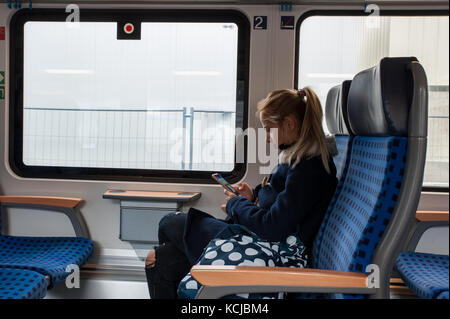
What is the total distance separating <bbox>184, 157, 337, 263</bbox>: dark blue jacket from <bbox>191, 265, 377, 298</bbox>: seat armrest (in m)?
0.26

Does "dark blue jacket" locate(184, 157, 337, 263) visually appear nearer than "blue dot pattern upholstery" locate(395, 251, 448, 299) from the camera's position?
Yes

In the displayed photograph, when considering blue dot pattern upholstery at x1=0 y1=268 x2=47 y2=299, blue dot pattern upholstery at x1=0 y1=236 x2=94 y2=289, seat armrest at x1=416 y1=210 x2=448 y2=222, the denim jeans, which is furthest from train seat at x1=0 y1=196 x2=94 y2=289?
seat armrest at x1=416 y1=210 x2=448 y2=222

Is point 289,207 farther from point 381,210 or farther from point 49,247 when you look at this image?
point 49,247

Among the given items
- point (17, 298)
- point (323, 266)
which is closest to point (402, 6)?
point (323, 266)

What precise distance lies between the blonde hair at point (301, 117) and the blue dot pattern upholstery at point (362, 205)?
0.44 ft

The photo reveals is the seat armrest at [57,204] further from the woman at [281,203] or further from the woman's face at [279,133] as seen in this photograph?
the woman's face at [279,133]

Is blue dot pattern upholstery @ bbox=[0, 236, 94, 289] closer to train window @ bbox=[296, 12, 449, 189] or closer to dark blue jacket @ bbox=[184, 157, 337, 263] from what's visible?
dark blue jacket @ bbox=[184, 157, 337, 263]

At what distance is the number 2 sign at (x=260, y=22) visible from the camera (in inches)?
117

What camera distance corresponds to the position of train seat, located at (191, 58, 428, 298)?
1.28 m

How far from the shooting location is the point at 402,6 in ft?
9.55

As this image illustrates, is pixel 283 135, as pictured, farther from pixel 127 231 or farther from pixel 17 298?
pixel 127 231

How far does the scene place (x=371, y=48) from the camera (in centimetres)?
301

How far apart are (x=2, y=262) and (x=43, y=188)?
33.1 inches

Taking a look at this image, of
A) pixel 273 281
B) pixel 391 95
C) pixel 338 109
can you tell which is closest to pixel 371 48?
pixel 338 109
